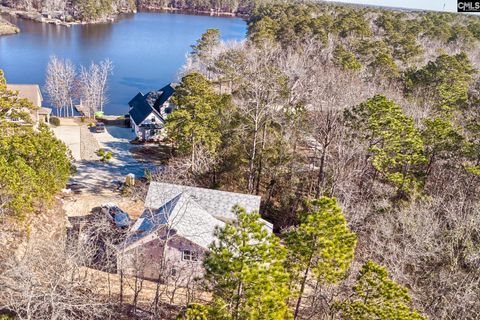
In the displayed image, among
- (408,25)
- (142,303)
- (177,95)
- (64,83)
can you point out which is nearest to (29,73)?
(64,83)

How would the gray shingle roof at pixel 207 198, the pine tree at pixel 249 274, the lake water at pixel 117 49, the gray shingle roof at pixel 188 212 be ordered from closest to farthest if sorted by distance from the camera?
the pine tree at pixel 249 274
the gray shingle roof at pixel 188 212
the gray shingle roof at pixel 207 198
the lake water at pixel 117 49

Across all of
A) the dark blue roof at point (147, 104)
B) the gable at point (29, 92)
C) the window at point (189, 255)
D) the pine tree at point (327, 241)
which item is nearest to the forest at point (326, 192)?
the pine tree at point (327, 241)

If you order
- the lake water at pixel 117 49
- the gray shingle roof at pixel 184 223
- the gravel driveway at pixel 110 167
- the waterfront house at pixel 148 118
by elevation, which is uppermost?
the lake water at pixel 117 49

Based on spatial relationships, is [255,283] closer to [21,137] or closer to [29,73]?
[21,137]

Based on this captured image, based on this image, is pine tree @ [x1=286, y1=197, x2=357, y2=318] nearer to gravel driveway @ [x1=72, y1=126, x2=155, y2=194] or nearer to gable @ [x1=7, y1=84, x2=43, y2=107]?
gravel driveway @ [x1=72, y1=126, x2=155, y2=194]

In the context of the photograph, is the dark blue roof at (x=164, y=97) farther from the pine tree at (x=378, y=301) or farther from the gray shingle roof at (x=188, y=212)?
the pine tree at (x=378, y=301)
